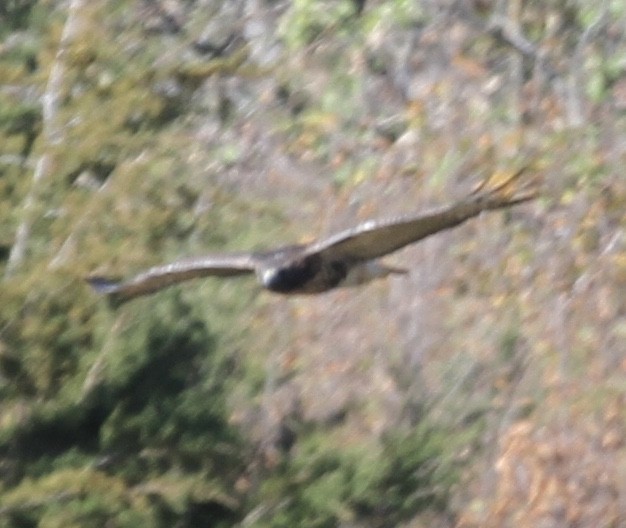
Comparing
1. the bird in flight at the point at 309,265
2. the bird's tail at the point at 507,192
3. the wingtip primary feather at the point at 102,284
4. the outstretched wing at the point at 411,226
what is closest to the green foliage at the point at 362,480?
the bird in flight at the point at 309,265

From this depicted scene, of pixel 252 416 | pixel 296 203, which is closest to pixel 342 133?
pixel 296 203

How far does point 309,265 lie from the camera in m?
5.86

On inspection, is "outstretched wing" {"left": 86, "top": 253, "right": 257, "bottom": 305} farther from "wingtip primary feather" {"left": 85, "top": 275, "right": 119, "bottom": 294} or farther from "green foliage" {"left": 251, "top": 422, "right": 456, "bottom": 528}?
"green foliage" {"left": 251, "top": 422, "right": 456, "bottom": 528}

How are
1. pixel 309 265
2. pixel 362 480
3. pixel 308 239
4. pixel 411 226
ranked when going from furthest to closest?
pixel 308 239
pixel 362 480
pixel 309 265
pixel 411 226

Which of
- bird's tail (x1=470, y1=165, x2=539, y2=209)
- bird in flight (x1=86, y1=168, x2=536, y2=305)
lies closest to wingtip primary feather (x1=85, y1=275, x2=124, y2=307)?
bird in flight (x1=86, y1=168, x2=536, y2=305)

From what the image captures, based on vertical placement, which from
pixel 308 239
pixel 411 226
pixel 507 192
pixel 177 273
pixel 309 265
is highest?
pixel 507 192

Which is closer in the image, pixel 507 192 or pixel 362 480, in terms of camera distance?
pixel 507 192

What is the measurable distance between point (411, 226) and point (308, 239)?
4449 millimetres

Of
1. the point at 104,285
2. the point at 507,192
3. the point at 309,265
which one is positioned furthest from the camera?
the point at 104,285

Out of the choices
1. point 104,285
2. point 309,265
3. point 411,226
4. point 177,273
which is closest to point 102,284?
point 104,285

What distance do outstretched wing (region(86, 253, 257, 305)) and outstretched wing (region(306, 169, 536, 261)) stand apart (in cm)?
36

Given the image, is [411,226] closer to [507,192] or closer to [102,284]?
[507,192]

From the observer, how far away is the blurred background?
6.61 m

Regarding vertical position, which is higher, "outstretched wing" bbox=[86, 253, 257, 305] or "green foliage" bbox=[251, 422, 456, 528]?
"outstretched wing" bbox=[86, 253, 257, 305]
